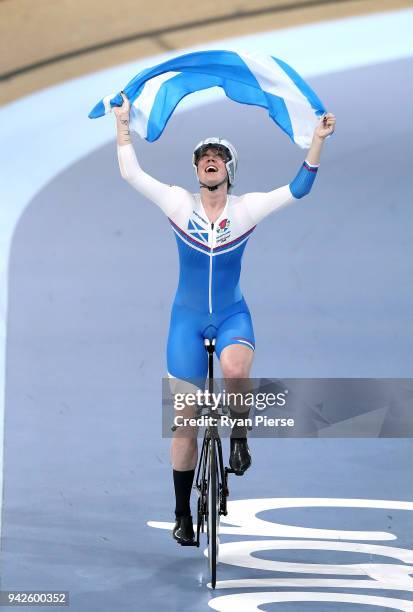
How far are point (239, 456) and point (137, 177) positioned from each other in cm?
126

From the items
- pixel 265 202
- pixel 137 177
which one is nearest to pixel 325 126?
pixel 265 202

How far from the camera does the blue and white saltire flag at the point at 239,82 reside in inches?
250

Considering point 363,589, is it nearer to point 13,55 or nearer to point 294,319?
point 294,319

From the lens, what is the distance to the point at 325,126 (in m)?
5.99

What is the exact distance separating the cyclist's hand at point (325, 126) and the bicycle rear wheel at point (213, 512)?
4.49 feet

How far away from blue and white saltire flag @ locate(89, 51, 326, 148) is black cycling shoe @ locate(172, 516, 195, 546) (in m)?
1.72

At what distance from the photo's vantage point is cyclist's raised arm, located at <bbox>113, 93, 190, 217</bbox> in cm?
600

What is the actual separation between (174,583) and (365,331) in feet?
14.1

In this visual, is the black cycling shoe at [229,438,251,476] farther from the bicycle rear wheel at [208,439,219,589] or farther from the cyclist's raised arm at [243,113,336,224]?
the cyclist's raised arm at [243,113,336,224]

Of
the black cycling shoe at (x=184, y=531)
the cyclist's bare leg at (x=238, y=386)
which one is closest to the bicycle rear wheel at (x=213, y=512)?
the cyclist's bare leg at (x=238, y=386)

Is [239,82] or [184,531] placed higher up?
[239,82]

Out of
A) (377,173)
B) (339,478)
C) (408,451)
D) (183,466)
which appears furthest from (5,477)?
(377,173)

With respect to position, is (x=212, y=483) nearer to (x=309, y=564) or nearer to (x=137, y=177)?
(x=309, y=564)

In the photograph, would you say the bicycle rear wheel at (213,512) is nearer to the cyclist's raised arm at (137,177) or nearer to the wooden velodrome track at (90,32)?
the cyclist's raised arm at (137,177)
